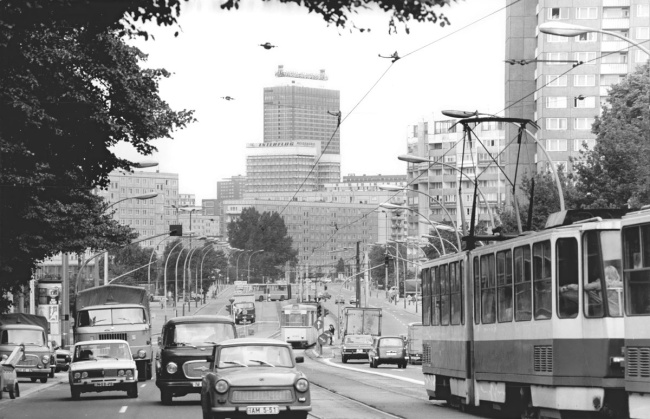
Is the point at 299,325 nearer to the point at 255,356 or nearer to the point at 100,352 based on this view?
the point at 100,352

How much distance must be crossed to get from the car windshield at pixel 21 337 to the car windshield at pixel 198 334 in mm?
17022

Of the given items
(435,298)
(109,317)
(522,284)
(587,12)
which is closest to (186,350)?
(435,298)

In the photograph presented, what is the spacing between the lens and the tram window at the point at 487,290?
25.1 meters

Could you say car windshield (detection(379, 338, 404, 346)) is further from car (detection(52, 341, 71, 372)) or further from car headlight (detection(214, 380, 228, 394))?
car headlight (detection(214, 380, 228, 394))

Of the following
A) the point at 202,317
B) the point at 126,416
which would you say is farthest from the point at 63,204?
the point at 126,416

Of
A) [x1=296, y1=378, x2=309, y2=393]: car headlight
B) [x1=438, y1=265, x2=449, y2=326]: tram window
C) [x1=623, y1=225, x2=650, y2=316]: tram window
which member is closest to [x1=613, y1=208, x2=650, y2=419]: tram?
[x1=623, y1=225, x2=650, y2=316]: tram window

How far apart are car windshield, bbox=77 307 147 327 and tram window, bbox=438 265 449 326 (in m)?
19.7

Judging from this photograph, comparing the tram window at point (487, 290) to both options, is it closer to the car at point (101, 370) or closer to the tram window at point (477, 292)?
the tram window at point (477, 292)

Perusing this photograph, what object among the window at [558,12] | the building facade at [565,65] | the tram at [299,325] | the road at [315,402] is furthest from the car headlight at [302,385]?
the window at [558,12]

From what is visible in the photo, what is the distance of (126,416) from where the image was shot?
89.2 ft

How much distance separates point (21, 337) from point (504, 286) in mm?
27023

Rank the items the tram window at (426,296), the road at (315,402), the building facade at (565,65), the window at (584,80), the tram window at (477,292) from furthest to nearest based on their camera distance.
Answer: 1. the window at (584,80)
2. the building facade at (565,65)
3. the tram window at (426,296)
4. the road at (315,402)
5. the tram window at (477,292)

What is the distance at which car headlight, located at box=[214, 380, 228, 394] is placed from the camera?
Answer: 2125 centimetres

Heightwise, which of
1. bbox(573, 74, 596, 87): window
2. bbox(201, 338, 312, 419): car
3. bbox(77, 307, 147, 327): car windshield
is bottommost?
bbox(201, 338, 312, 419): car
